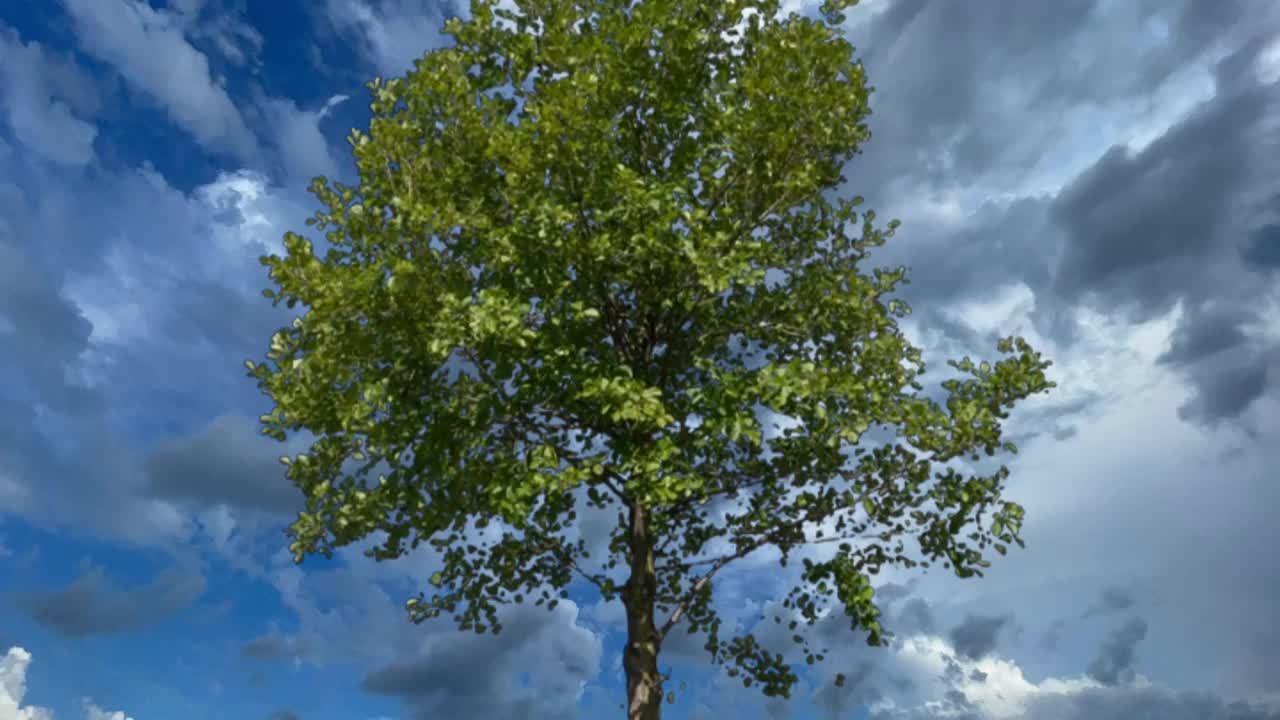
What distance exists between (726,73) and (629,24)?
208 cm

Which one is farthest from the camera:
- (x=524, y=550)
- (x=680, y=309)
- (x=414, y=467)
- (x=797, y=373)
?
(x=524, y=550)

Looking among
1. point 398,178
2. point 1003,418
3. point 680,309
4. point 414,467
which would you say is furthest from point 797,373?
point 398,178

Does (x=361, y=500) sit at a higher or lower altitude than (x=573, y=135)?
lower

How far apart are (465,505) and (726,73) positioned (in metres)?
9.07

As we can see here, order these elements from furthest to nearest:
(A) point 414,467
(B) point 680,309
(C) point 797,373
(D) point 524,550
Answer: (D) point 524,550 < (B) point 680,309 < (A) point 414,467 < (C) point 797,373

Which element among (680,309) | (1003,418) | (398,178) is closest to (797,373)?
(680,309)

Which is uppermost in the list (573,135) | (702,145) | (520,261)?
(702,145)

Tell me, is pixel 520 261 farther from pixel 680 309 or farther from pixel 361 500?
pixel 361 500

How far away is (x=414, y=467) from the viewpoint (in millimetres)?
15219

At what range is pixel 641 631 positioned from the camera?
52.4 ft

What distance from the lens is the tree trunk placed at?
1559cm

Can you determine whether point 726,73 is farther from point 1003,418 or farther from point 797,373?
point 1003,418

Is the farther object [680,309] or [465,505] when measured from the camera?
[680,309]

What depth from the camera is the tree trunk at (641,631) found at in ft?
51.1
